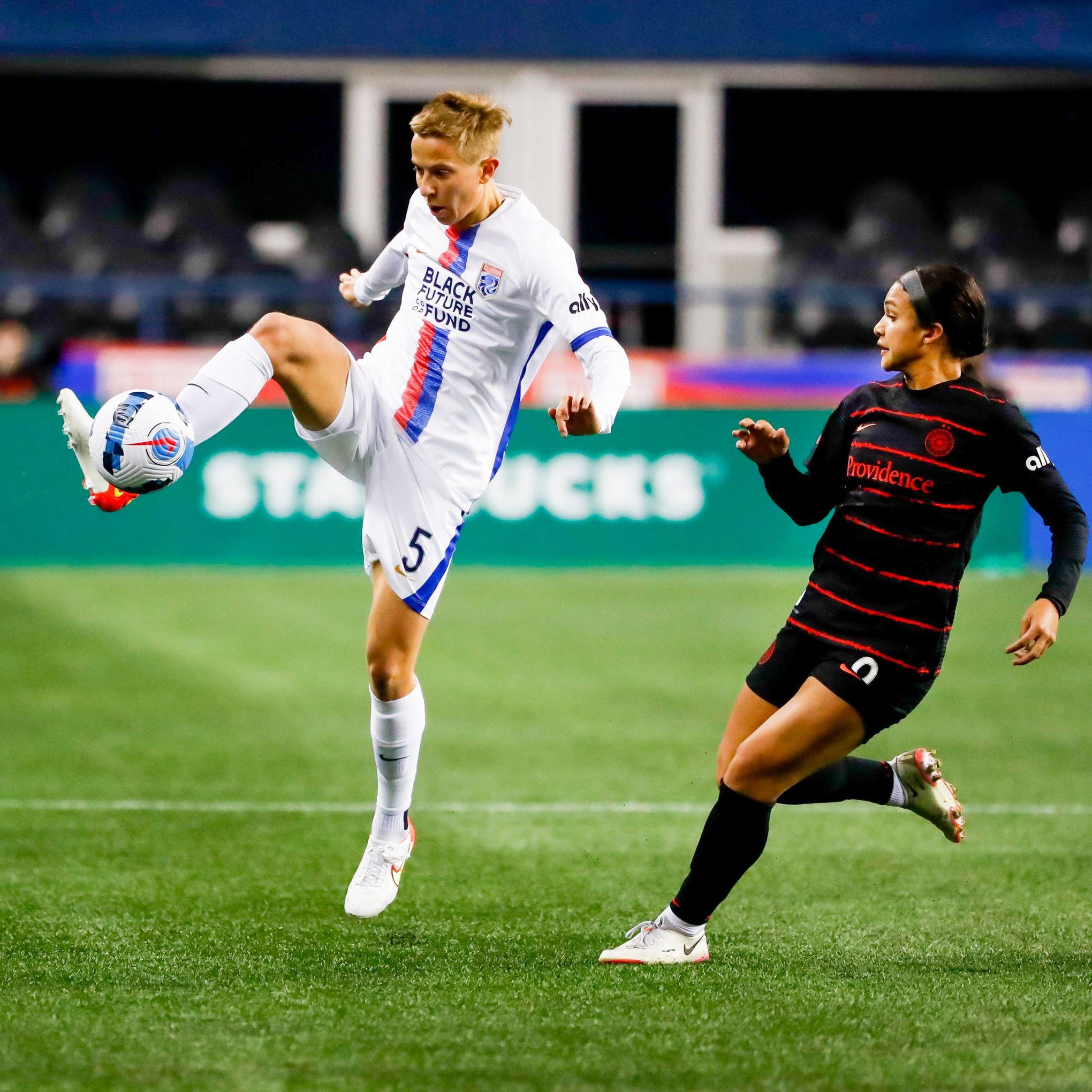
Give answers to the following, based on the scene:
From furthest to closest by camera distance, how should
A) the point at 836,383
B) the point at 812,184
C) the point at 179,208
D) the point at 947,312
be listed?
1. the point at 812,184
2. the point at 179,208
3. the point at 836,383
4. the point at 947,312

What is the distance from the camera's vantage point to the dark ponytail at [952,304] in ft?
15.4

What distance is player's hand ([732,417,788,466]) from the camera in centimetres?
477

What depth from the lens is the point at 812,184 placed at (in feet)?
75.3

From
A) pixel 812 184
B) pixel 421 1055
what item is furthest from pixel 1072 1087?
pixel 812 184

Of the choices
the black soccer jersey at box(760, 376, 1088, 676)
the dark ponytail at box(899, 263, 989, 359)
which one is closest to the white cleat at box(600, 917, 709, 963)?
the black soccer jersey at box(760, 376, 1088, 676)

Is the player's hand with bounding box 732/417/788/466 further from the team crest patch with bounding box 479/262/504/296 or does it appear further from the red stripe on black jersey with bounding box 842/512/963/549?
the team crest patch with bounding box 479/262/504/296

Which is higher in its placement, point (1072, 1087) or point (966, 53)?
point (966, 53)

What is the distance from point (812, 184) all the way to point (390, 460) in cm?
1858

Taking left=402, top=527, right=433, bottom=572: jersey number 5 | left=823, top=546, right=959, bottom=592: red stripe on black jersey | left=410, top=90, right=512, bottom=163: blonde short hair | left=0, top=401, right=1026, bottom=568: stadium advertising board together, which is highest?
left=410, top=90, right=512, bottom=163: blonde short hair

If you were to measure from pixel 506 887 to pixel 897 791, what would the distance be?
4.21 feet

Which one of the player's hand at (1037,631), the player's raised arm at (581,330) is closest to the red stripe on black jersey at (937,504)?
the player's hand at (1037,631)

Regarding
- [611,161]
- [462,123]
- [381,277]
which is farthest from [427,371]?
A: [611,161]

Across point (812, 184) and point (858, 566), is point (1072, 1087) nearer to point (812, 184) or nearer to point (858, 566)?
point (858, 566)

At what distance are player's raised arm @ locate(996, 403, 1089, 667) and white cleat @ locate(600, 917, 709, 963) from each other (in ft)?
3.79
